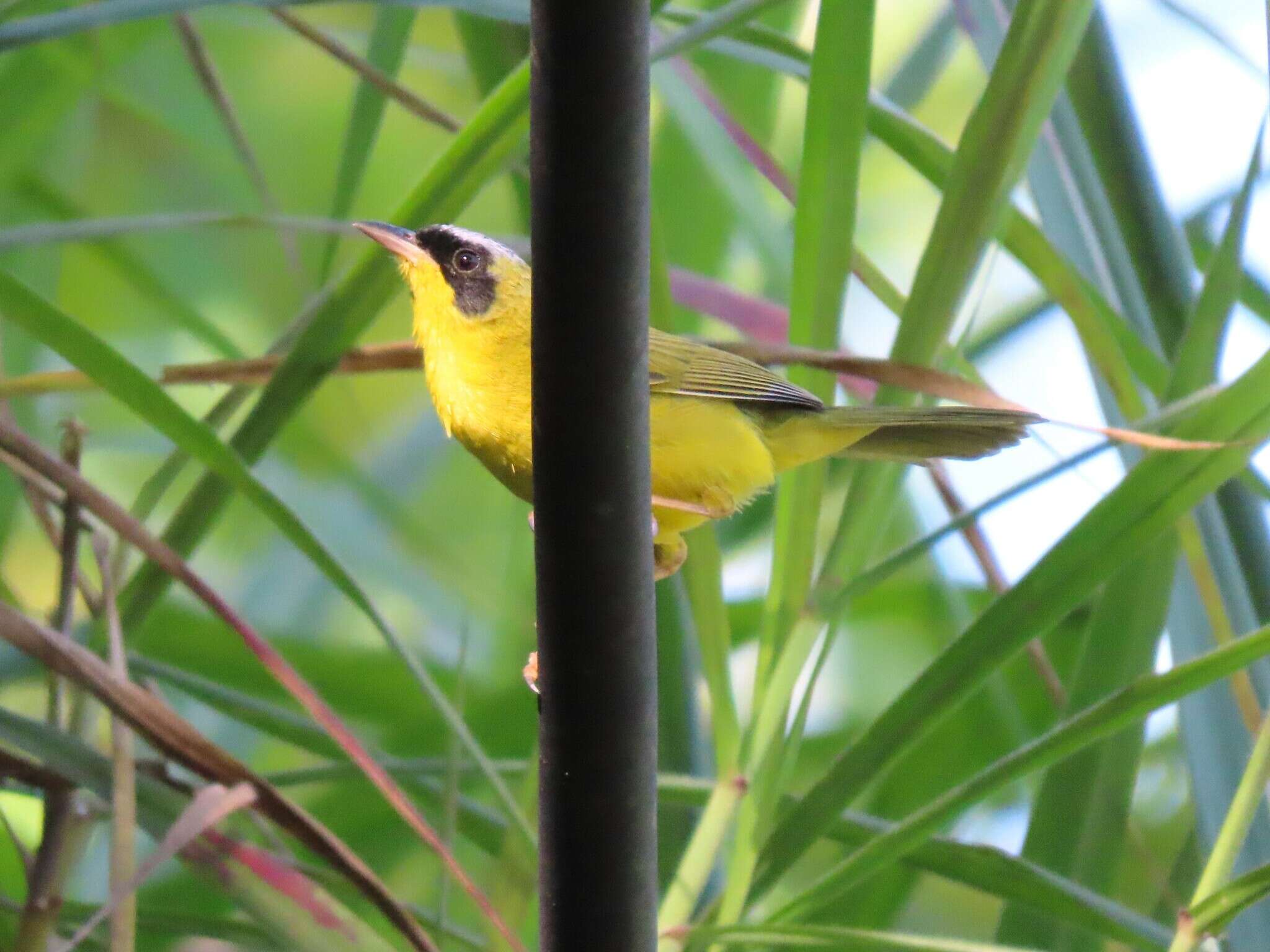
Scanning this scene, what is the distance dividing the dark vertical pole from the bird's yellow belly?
0.92 m

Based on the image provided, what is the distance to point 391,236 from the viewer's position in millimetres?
1949

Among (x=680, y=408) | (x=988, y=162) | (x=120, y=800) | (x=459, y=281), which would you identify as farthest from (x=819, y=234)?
(x=120, y=800)

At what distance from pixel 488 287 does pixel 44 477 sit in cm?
77

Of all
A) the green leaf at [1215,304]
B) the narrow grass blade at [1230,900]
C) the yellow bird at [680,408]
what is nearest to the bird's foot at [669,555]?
the yellow bird at [680,408]

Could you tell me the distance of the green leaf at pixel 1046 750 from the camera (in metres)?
1.39

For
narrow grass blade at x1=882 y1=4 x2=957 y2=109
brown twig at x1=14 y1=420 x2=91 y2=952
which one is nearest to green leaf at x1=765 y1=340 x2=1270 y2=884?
brown twig at x1=14 y1=420 x2=91 y2=952

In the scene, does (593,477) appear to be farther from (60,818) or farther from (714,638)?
(60,818)

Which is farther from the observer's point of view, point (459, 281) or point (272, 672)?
point (459, 281)

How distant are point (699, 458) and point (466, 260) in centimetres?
54

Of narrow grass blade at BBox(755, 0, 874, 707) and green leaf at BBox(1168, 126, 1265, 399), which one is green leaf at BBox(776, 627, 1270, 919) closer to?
narrow grass blade at BBox(755, 0, 874, 707)

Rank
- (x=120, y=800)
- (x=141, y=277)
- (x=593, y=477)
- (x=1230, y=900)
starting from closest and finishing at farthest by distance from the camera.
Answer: (x=593, y=477) → (x=1230, y=900) → (x=120, y=800) → (x=141, y=277)

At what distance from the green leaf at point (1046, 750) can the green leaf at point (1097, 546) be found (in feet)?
0.33

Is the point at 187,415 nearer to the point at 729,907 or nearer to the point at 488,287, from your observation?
the point at 488,287

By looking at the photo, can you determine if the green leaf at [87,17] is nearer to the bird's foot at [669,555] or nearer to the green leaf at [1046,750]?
the bird's foot at [669,555]
